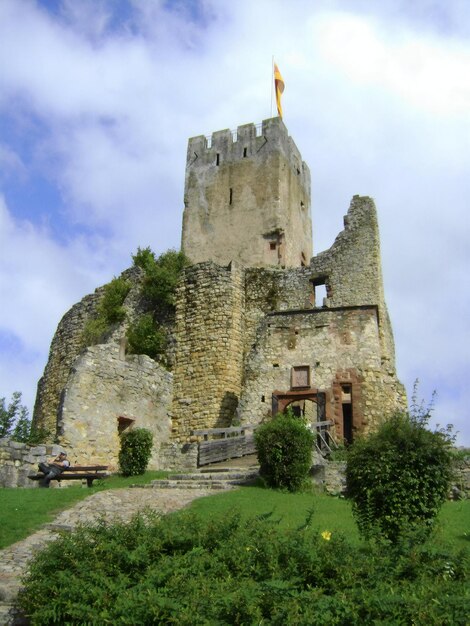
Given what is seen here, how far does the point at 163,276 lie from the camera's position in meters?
26.3

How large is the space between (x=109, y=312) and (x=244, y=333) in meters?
6.01

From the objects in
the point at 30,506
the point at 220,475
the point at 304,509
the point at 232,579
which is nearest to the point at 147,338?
the point at 220,475

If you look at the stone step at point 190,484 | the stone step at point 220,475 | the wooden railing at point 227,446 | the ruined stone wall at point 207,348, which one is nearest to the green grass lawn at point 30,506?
the stone step at point 190,484

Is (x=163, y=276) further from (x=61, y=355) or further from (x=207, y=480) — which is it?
(x=207, y=480)

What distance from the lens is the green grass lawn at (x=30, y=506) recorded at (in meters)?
10.5

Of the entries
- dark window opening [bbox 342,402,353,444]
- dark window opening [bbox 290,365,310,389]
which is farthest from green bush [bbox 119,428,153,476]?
dark window opening [bbox 342,402,353,444]

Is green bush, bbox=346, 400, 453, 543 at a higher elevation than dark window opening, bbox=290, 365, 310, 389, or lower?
lower

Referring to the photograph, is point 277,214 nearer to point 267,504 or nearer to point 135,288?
point 135,288

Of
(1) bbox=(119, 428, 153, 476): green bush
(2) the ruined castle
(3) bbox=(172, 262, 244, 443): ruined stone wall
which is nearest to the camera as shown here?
(1) bbox=(119, 428, 153, 476): green bush

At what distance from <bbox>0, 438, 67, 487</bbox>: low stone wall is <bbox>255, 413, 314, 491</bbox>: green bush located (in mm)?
5390

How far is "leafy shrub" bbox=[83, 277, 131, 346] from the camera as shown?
1082 inches

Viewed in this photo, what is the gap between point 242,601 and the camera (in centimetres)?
664

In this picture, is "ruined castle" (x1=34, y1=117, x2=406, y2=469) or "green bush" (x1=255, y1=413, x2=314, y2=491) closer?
"green bush" (x1=255, y1=413, x2=314, y2=491)

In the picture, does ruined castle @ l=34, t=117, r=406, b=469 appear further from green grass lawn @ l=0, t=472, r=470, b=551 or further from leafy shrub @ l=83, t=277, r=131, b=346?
green grass lawn @ l=0, t=472, r=470, b=551
